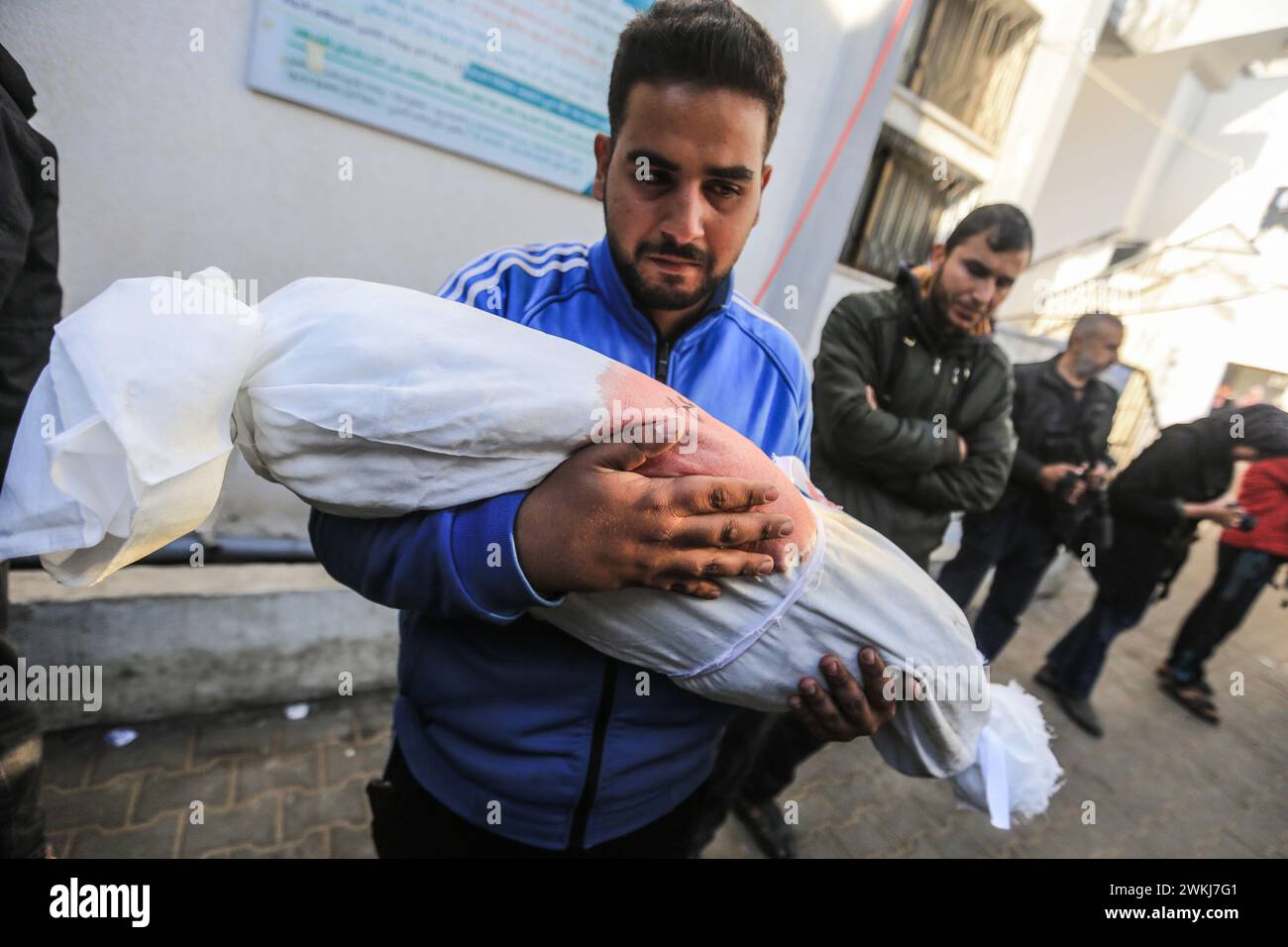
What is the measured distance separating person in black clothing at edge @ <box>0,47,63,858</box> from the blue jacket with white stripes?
864 mm

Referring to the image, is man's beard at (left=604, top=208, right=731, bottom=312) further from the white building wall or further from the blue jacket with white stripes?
the white building wall

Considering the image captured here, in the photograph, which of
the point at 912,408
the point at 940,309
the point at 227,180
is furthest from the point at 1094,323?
the point at 227,180

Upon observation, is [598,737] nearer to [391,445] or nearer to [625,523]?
[625,523]

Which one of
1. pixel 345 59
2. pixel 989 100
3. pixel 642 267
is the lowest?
pixel 642 267

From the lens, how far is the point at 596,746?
114cm

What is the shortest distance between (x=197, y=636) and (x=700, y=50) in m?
2.65

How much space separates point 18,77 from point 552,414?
1582 mm

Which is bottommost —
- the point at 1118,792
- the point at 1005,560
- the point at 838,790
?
the point at 838,790

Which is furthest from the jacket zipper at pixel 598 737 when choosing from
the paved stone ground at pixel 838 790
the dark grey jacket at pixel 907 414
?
the paved stone ground at pixel 838 790

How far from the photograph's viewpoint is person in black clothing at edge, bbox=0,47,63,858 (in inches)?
46.4

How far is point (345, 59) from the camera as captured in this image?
2.10 metres

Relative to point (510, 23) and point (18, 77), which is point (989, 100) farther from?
point (18, 77)

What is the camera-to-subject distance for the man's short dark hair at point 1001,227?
7.03ft
